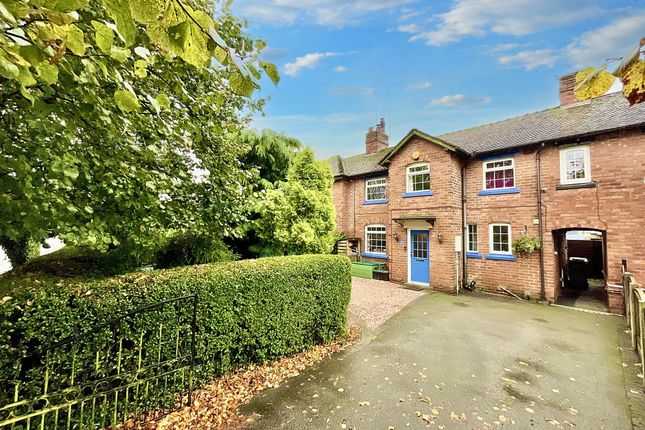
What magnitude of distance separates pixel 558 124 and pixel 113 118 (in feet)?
45.9

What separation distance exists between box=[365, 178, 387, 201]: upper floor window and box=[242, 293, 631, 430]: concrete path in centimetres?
831

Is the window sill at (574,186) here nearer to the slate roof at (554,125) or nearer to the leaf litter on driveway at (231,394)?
the slate roof at (554,125)

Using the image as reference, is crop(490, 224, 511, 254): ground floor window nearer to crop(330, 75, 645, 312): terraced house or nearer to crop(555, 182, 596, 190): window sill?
crop(330, 75, 645, 312): terraced house

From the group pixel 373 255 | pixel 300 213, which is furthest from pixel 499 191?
pixel 300 213

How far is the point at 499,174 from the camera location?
36.8ft

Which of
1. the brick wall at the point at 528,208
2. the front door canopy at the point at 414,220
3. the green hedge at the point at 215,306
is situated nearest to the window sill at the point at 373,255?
the brick wall at the point at 528,208

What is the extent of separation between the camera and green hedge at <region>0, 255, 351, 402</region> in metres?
2.89

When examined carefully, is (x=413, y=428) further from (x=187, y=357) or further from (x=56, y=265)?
(x=56, y=265)

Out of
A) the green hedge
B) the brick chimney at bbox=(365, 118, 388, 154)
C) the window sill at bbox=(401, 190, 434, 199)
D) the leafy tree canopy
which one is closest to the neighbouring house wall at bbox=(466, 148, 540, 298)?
the window sill at bbox=(401, 190, 434, 199)

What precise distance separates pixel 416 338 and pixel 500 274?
20.8 feet

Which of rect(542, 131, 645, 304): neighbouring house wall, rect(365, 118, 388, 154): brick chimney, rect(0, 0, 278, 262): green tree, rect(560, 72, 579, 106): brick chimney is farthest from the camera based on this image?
rect(365, 118, 388, 154): brick chimney

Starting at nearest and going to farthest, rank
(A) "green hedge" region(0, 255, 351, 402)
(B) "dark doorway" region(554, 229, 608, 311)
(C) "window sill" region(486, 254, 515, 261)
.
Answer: (A) "green hedge" region(0, 255, 351, 402)
(B) "dark doorway" region(554, 229, 608, 311)
(C) "window sill" region(486, 254, 515, 261)

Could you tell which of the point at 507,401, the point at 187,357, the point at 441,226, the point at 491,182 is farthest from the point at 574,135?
the point at 187,357

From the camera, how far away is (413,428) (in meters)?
3.66
